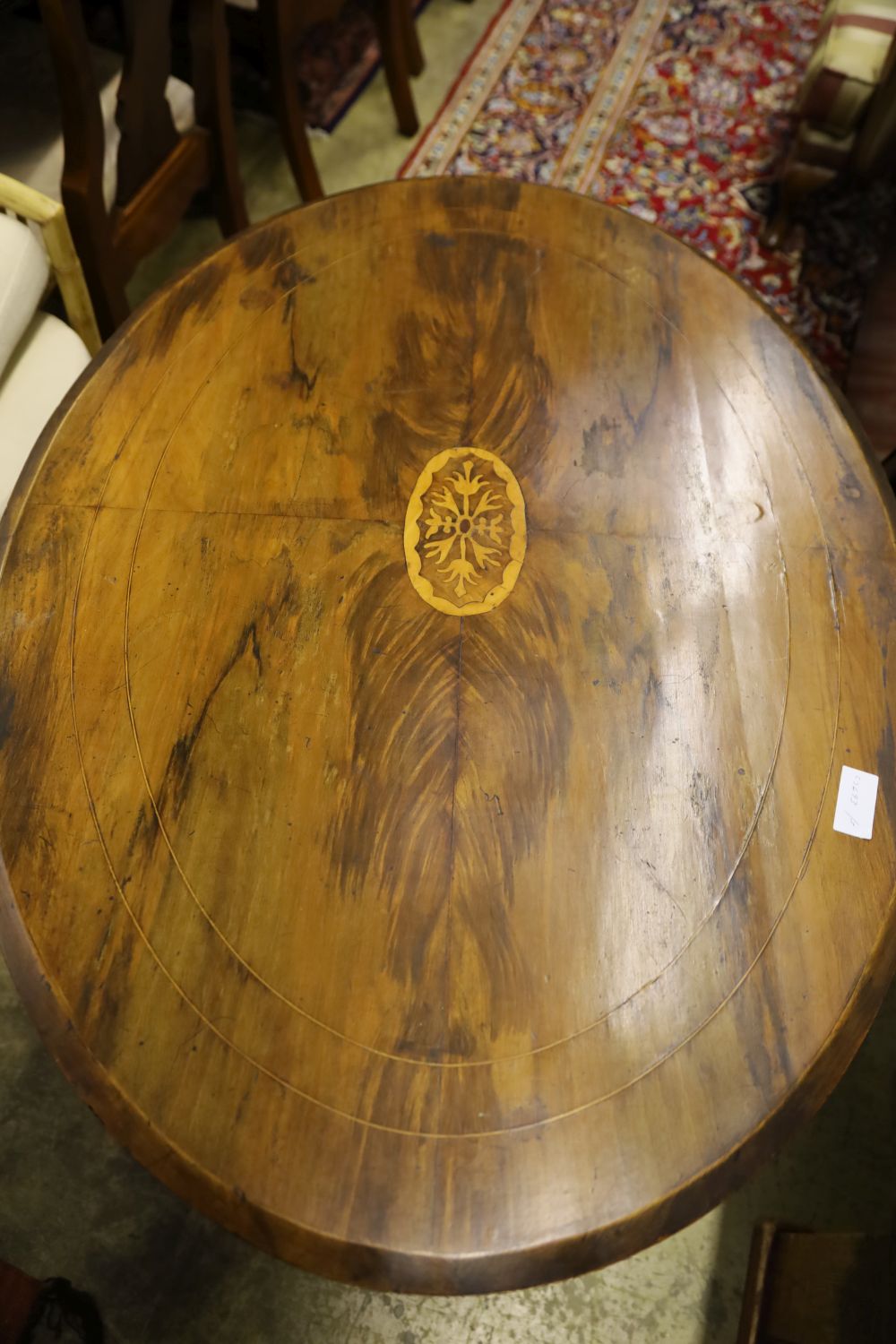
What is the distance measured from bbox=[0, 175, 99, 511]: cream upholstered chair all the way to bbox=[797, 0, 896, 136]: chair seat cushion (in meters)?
1.57

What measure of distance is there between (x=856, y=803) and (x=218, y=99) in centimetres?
168

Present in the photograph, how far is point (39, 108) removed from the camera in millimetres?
1710

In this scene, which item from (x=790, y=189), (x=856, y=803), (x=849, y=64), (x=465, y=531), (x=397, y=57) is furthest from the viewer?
(x=397, y=57)

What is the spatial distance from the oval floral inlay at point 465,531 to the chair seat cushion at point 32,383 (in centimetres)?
68

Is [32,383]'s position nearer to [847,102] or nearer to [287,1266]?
[287,1266]

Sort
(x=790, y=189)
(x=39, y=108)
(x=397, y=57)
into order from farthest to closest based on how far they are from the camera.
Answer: (x=397, y=57) < (x=790, y=189) < (x=39, y=108)

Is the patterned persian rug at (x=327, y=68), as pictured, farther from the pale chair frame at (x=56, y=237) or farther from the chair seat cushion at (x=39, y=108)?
the pale chair frame at (x=56, y=237)

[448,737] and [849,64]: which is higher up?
[849,64]

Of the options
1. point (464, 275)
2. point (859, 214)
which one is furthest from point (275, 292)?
point (859, 214)

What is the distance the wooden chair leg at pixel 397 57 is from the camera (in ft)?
7.23

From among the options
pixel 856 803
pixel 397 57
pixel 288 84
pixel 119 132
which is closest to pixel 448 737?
pixel 856 803

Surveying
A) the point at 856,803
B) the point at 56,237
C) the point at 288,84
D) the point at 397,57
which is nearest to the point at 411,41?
the point at 397,57

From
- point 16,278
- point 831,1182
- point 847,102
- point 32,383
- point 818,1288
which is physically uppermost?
point 847,102

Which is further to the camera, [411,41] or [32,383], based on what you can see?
[411,41]
